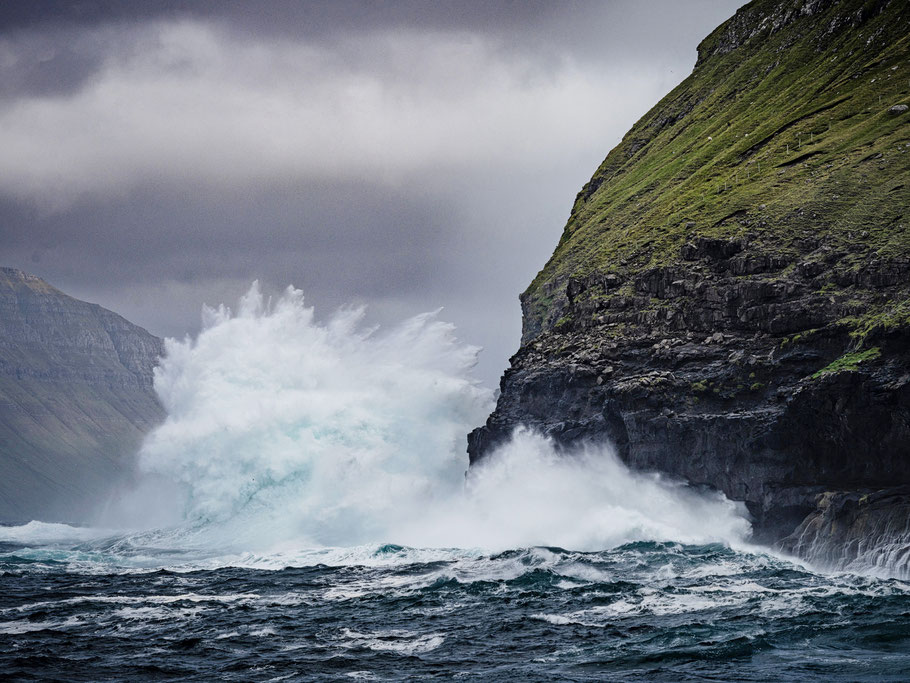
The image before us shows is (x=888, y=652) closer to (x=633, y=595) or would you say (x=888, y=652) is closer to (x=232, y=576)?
(x=633, y=595)

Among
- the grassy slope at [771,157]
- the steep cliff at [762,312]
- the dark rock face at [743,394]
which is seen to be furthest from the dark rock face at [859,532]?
the grassy slope at [771,157]

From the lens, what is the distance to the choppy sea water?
36844 mm

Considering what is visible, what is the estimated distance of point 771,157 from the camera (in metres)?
102

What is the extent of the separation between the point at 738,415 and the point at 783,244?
1715 cm

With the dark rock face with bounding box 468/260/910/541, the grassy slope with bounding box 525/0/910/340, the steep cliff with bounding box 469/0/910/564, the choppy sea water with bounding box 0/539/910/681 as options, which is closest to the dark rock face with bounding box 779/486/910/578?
the steep cliff with bounding box 469/0/910/564

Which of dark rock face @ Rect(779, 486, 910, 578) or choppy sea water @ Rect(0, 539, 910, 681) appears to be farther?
dark rock face @ Rect(779, 486, 910, 578)

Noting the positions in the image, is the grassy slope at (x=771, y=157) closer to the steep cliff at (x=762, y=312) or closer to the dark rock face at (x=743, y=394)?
the steep cliff at (x=762, y=312)

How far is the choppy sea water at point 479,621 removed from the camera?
36.8 meters

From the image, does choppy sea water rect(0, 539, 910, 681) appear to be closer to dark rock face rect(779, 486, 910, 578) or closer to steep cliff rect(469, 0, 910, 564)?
dark rock face rect(779, 486, 910, 578)

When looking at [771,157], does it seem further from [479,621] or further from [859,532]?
[479,621]

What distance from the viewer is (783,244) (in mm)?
77688

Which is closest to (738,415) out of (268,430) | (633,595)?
(633,595)

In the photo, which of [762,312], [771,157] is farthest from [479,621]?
[771,157]

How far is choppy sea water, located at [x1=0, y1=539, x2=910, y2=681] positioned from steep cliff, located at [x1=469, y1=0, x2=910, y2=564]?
8.88 m
